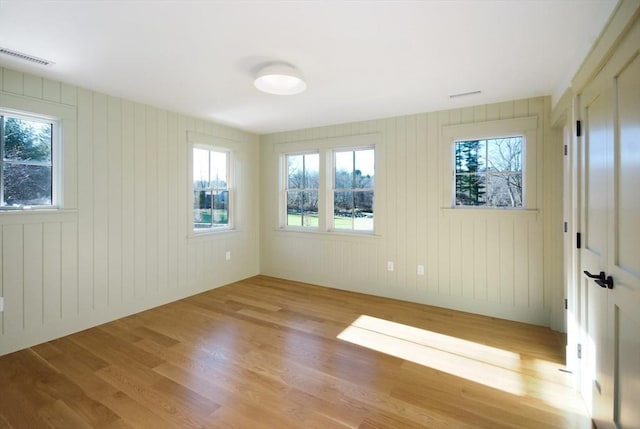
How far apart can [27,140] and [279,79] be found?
2441 mm

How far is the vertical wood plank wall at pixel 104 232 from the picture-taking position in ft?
9.34

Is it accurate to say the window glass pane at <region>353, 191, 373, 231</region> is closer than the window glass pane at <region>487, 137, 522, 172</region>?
No

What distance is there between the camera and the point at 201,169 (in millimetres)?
4629

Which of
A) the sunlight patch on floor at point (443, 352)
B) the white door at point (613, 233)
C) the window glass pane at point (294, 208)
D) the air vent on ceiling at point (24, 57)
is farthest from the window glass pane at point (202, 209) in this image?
the white door at point (613, 233)

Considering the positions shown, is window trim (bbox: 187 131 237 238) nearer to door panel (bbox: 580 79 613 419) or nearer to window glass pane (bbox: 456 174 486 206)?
window glass pane (bbox: 456 174 486 206)

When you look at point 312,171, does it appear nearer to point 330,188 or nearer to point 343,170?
point 330,188

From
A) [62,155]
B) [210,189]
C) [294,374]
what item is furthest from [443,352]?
[62,155]

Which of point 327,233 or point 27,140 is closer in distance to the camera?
point 27,140

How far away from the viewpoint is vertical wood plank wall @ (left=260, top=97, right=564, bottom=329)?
340 cm

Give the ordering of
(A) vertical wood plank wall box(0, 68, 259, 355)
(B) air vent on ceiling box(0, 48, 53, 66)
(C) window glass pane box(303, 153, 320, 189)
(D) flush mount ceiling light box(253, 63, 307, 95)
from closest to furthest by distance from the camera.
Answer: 1. (B) air vent on ceiling box(0, 48, 53, 66)
2. (D) flush mount ceiling light box(253, 63, 307, 95)
3. (A) vertical wood plank wall box(0, 68, 259, 355)
4. (C) window glass pane box(303, 153, 320, 189)

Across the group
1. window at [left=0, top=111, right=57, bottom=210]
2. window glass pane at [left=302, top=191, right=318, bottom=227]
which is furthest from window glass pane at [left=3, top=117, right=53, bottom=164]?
window glass pane at [left=302, top=191, right=318, bottom=227]

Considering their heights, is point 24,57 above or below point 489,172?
above

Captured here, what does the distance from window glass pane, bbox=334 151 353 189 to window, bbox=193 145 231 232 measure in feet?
5.73

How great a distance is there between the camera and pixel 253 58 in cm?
254
